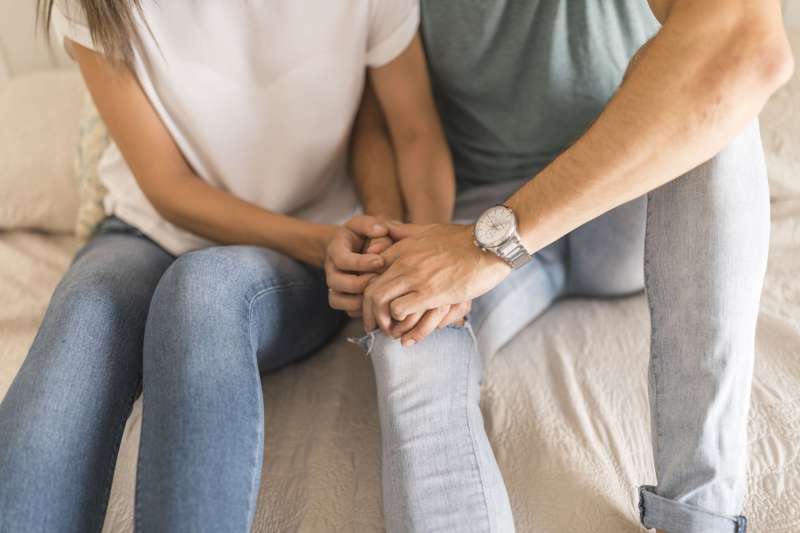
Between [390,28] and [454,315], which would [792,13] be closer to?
[390,28]

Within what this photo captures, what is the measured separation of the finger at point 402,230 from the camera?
1006mm

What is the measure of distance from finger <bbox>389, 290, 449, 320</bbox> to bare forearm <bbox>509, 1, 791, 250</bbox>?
177mm

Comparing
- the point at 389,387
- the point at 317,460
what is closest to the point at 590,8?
the point at 389,387

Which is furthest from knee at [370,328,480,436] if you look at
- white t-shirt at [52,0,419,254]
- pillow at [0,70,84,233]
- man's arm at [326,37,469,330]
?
pillow at [0,70,84,233]

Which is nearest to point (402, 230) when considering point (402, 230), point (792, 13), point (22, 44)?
point (402, 230)

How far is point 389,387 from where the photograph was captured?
0.91m

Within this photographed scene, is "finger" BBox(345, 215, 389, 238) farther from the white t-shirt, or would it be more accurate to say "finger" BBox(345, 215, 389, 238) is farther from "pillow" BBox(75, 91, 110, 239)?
"pillow" BBox(75, 91, 110, 239)

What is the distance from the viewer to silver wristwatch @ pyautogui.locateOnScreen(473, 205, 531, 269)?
2.87 feet

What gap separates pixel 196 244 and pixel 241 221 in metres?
0.12

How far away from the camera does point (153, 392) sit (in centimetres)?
81

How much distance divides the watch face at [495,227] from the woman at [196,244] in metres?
0.16

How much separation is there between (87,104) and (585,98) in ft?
2.84

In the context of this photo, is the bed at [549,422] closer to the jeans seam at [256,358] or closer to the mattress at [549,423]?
the mattress at [549,423]

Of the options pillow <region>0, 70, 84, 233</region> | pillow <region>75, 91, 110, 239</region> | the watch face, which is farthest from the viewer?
pillow <region>0, 70, 84, 233</region>
